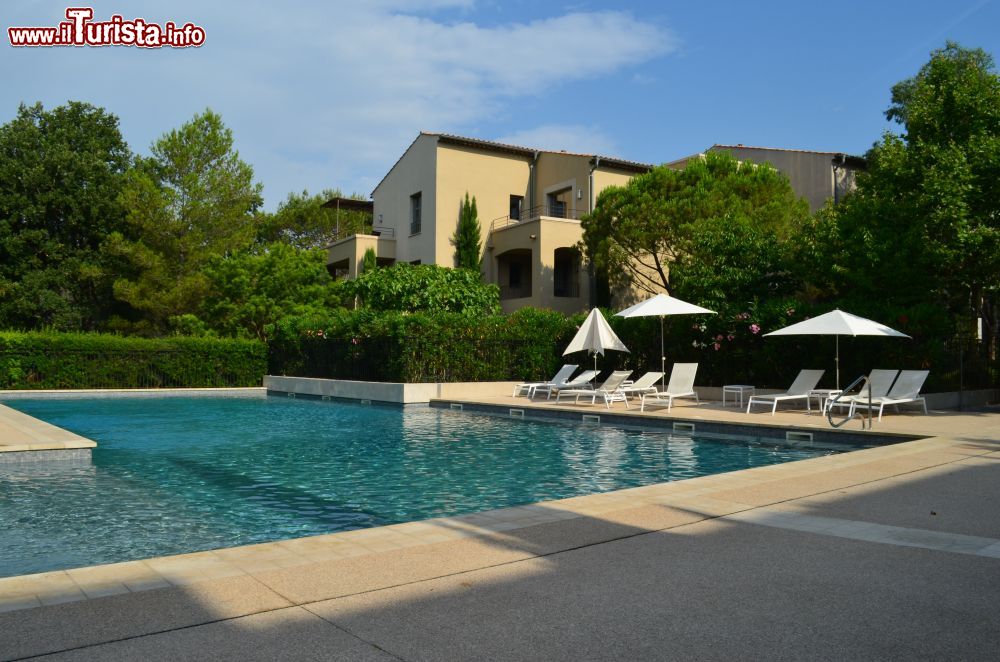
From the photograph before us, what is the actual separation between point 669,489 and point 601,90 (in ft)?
52.4

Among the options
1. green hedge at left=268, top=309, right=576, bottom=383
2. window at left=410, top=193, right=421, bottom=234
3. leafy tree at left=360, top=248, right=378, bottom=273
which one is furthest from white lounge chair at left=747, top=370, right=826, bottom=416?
window at left=410, top=193, right=421, bottom=234

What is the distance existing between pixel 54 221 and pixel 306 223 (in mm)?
16111

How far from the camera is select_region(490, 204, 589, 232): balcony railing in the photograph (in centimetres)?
3400

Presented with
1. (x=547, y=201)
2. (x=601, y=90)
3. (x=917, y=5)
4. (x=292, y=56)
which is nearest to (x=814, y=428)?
(x=917, y=5)

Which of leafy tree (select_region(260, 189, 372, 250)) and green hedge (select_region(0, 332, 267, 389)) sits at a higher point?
leafy tree (select_region(260, 189, 372, 250))

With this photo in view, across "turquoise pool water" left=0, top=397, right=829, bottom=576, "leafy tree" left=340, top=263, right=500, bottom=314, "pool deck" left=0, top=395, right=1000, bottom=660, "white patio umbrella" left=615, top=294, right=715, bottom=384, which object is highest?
"leafy tree" left=340, top=263, right=500, bottom=314

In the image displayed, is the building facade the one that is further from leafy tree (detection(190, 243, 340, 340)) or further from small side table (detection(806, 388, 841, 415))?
small side table (detection(806, 388, 841, 415))

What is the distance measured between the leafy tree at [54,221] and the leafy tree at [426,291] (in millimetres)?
17510

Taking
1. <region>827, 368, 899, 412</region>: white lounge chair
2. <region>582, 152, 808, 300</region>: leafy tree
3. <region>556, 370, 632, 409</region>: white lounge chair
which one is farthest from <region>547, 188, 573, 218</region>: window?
<region>827, 368, 899, 412</region>: white lounge chair

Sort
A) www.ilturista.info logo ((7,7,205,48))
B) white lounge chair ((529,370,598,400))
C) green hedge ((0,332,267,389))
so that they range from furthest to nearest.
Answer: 1. green hedge ((0,332,267,389))
2. white lounge chair ((529,370,598,400))
3. www.ilturista.info logo ((7,7,205,48))

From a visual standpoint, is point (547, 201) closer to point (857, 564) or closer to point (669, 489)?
point (669, 489)

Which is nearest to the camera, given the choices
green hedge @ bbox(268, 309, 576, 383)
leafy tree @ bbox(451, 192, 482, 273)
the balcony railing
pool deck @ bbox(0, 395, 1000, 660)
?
pool deck @ bbox(0, 395, 1000, 660)

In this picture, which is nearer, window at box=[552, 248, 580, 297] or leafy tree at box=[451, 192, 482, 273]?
leafy tree at box=[451, 192, 482, 273]

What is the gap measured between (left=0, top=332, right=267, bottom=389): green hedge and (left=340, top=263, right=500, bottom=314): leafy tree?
15.9ft
